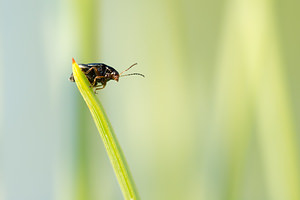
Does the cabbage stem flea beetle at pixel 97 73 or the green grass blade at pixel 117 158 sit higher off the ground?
the cabbage stem flea beetle at pixel 97 73

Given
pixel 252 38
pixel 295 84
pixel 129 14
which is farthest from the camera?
pixel 129 14

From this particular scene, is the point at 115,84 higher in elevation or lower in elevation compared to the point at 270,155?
higher

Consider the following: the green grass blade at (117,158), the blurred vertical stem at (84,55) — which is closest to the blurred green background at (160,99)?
the blurred vertical stem at (84,55)

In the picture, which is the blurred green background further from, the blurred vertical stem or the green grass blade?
the green grass blade

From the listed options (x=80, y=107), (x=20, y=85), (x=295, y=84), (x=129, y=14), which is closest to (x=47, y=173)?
(x=20, y=85)

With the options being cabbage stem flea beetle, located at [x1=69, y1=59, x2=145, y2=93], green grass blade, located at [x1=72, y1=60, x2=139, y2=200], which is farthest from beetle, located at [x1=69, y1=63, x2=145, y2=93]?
green grass blade, located at [x1=72, y1=60, x2=139, y2=200]

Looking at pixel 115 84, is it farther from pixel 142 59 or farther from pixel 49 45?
pixel 49 45

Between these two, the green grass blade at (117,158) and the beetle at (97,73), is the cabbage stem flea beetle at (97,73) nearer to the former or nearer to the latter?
the beetle at (97,73)

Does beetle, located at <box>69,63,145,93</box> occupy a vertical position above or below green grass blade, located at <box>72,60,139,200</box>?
above
